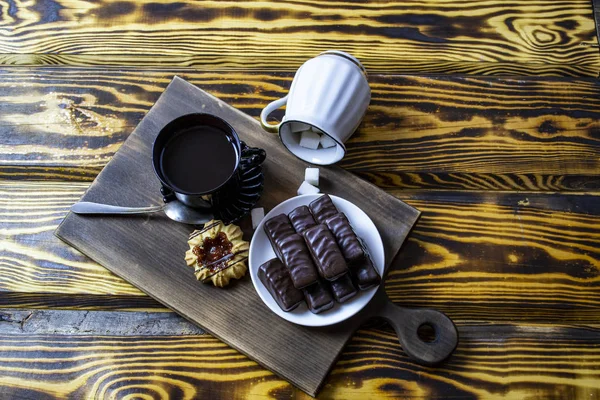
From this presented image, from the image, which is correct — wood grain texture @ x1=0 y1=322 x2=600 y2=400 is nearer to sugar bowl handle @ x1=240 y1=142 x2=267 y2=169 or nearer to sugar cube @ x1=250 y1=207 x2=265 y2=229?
sugar cube @ x1=250 y1=207 x2=265 y2=229

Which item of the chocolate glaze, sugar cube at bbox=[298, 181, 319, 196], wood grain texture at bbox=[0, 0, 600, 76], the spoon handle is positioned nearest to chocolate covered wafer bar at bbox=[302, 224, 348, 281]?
the chocolate glaze

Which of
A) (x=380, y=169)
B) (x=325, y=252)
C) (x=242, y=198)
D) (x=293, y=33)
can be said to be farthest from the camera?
(x=293, y=33)

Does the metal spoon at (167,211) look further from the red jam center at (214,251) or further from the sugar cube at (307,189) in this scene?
the sugar cube at (307,189)

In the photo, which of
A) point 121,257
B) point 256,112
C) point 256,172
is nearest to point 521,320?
point 256,172

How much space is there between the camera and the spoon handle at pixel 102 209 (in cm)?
127

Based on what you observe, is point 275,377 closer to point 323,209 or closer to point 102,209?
point 323,209

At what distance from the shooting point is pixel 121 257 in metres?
1.26

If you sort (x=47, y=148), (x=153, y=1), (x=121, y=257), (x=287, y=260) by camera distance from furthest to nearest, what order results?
1. (x=153, y=1)
2. (x=47, y=148)
3. (x=121, y=257)
4. (x=287, y=260)

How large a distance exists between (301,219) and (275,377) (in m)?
0.36

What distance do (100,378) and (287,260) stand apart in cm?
51

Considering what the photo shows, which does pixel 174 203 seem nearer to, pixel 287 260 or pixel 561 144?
pixel 287 260

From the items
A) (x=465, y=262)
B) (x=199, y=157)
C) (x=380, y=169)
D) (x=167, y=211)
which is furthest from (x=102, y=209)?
(x=465, y=262)

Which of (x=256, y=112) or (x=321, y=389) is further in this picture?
(x=256, y=112)

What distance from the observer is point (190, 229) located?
50.3 inches
